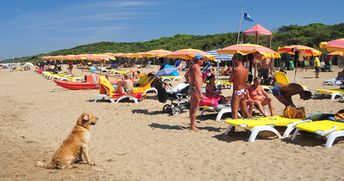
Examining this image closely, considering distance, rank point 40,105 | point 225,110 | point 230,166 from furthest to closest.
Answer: point 40,105
point 225,110
point 230,166

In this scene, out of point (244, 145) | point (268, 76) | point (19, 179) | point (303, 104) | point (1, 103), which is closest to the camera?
point (19, 179)

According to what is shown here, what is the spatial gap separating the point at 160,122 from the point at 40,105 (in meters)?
5.48

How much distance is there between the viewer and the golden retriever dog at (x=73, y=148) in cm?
502

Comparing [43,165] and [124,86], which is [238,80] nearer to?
[43,165]

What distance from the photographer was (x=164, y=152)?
19.7 ft

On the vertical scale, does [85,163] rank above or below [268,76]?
below

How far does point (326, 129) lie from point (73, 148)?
3.94 meters

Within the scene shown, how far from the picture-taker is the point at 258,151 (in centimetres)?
584

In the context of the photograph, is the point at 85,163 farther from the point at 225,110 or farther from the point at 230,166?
the point at 225,110

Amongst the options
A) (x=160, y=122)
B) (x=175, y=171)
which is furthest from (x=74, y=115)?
(x=175, y=171)

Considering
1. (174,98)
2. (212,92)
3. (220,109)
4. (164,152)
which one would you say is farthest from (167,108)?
(164,152)

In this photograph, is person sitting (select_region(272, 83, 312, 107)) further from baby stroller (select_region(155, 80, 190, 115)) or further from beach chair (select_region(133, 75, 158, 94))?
beach chair (select_region(133, 75, 158, 94))

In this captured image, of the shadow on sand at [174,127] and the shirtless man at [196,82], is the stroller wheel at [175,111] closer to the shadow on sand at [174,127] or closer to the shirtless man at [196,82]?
the shadow on sand at [174,127]

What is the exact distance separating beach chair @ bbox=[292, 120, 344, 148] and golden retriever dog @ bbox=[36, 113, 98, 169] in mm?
3474
